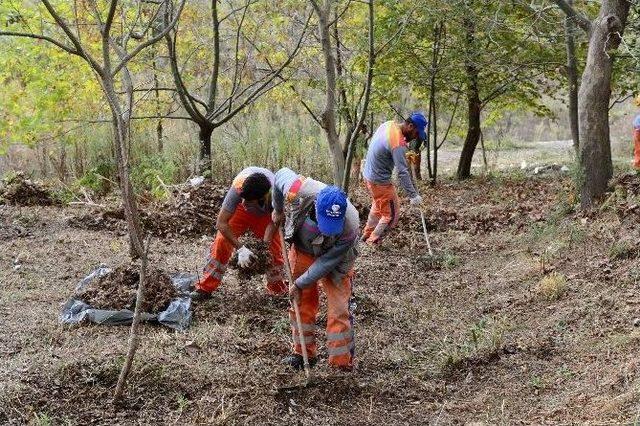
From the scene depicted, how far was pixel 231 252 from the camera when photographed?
257 inches

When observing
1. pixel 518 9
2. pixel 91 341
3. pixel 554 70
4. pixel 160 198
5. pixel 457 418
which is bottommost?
pixel 457 418

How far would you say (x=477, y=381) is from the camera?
203 inches

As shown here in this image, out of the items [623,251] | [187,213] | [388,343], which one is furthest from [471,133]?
[388,343]

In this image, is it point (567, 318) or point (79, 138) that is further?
point (79, 138)

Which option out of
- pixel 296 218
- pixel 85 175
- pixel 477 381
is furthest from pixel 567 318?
pixel 85 175

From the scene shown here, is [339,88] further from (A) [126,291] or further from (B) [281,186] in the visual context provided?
(A) [126,291]

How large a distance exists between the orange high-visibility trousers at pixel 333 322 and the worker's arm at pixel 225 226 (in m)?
1.18

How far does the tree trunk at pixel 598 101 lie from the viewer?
8375 mm

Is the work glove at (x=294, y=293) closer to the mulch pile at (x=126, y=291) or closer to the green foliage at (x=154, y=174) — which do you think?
the mulch pile at (x=126, y=291)

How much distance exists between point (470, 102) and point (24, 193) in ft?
26.7

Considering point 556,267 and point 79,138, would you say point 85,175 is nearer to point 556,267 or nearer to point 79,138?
point 79,138

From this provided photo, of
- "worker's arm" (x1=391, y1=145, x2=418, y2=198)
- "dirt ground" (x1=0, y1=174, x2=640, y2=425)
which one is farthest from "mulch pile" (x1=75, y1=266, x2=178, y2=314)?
"worker's arm" (x1=391, y1=145, x2=418, y2=198)

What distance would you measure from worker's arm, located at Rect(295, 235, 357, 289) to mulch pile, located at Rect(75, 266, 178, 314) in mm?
1499

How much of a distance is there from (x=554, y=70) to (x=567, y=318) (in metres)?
8.50
